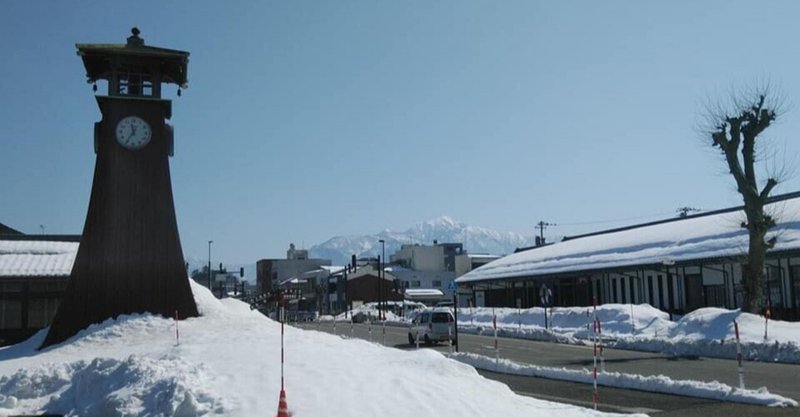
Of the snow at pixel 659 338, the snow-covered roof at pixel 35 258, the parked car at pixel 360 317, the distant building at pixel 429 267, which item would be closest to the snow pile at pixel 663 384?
the snow at pixel 659 338

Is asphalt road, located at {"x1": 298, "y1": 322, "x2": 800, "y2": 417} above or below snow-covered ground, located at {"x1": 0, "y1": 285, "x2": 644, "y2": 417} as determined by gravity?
below

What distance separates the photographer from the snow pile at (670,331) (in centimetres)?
2383

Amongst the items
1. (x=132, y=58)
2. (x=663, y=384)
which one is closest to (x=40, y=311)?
(x=132, y=58)

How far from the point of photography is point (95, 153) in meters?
24.7

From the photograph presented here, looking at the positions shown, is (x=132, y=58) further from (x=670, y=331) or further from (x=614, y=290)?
(x=614, y=290)

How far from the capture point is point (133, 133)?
80.7 feet

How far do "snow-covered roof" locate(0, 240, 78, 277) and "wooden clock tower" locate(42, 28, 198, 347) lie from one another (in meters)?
8.28

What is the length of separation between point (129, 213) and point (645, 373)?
16846 mm

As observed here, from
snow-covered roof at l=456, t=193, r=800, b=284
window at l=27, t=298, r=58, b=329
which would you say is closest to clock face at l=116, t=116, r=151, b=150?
window at l=27, t=298, r=58, b=329

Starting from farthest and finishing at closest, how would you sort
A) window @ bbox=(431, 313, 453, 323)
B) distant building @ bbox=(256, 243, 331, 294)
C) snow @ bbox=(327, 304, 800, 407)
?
distant building @ bbox=(256, 243, 331, 294), window @ bbox=(431, 313, 453, 323), snow @ bbox=(327, 304, 800, 407)

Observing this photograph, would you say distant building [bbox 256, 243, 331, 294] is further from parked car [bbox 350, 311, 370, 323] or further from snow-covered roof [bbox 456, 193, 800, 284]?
snow-covered roof [bbox 456, 193, 800, 284]

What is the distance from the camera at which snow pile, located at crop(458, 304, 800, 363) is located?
78.2 ft

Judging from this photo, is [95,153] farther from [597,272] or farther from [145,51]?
[597,272]

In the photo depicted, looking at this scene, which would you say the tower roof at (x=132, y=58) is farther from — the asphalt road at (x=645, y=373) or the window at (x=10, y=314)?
the asphalt road at (x=645, y=373)
